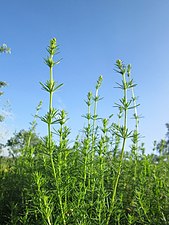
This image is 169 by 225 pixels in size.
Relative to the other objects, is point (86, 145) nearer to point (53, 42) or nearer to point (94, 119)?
point (94, 119)

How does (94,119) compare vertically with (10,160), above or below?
above

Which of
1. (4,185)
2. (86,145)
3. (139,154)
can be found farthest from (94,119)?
(4,185)

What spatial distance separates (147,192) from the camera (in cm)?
324

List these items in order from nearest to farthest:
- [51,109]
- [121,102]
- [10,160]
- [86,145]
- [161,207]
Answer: [51,109] → [121,102] → [161,207] → [86,145] → [10,160]

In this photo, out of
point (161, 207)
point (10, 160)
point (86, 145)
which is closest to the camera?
point (161, 207)

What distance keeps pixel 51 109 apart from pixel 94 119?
4.66 ft

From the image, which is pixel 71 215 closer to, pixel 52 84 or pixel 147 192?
pixel 147 192

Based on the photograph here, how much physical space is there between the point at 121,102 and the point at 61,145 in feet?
2.20

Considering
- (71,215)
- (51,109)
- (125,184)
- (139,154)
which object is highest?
(51,109)

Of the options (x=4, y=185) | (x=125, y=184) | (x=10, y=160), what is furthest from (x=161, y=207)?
(x=10, y=160)

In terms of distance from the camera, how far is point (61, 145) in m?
2.52

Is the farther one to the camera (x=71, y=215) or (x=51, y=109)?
(x=71, y=215)

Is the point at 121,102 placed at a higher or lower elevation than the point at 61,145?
higher

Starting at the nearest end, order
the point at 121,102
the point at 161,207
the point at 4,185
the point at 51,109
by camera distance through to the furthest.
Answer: the point at 51,109 < the point at 121,102 < the point at 161,207 < the point at 4,185
